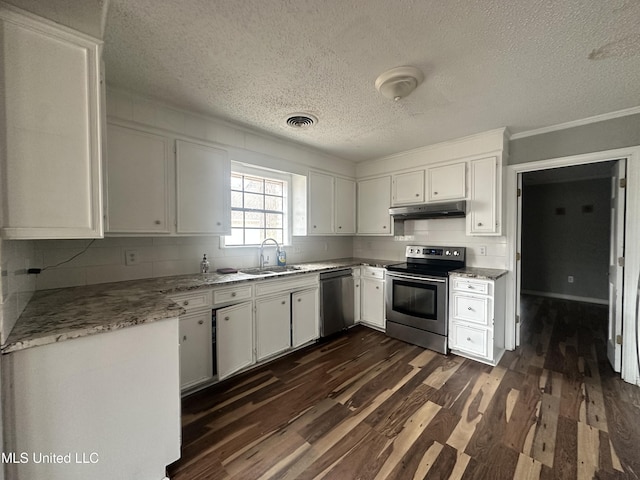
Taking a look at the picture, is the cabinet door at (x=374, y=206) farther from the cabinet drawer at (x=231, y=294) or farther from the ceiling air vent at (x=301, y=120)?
the cabinet drawer at (x=231, y=294)

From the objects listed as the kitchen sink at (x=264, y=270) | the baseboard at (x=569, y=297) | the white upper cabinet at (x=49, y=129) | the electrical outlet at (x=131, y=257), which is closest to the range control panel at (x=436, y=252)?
the kitchen sink at (x=264, y=270)

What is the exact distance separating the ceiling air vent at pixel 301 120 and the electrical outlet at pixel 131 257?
1.91 m

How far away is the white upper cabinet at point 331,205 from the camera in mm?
3553

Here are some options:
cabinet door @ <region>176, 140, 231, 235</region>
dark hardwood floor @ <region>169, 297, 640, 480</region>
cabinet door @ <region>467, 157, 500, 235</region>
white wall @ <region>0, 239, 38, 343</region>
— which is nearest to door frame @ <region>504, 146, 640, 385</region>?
dark hardwood floor @ <region>169, 297, 640, 480</region>

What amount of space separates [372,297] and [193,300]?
2316 mm

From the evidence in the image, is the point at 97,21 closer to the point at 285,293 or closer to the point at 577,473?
the point at 285,293

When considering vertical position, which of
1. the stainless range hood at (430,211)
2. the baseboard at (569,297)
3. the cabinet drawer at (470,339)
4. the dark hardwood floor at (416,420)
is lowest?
the dark hardwood floor at (416,420)

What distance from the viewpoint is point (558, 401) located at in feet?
6.73

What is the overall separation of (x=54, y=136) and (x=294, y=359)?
255cm

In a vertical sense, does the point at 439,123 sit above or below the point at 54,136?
above

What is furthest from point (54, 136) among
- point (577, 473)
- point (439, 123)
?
point (577, 473)

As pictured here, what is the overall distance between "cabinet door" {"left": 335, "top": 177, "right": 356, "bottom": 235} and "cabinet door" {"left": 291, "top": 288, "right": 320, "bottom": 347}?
1.23m

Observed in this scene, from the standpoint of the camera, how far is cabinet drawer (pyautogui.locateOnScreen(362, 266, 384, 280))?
11.3 feet

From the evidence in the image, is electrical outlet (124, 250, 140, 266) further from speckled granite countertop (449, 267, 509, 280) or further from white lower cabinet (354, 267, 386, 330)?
speckled granite countertop (449, 267, 509, 280)
